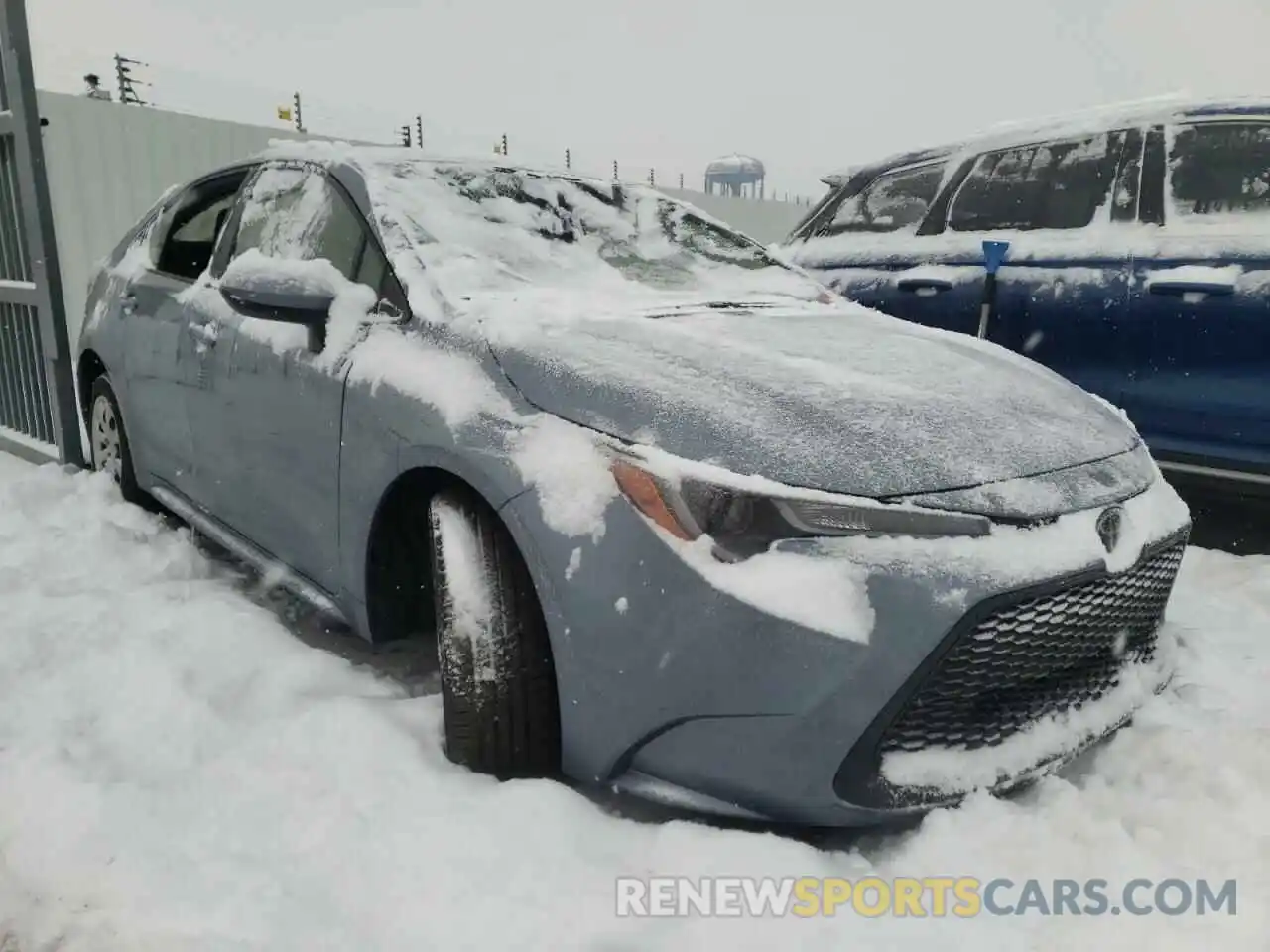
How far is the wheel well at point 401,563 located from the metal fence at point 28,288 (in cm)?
300

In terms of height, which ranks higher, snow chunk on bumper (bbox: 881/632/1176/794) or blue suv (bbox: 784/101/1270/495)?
blue suv (bbox: 784/101/1270/495)

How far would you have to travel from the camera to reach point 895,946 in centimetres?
146

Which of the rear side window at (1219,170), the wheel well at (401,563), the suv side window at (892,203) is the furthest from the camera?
the suv side window at (892,203)

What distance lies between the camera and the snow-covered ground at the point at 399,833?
4.88 feet

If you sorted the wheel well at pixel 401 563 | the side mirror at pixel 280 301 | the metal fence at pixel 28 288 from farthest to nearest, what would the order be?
the metal fence at pixel 28 288, the side mirror at pixel 280 301, the wheel well at pixel 401 563

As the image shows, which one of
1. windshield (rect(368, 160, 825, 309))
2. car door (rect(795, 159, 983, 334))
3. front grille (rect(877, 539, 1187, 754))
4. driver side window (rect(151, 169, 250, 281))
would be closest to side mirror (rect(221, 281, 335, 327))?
windshield (rect(368, 160, 825, 309))

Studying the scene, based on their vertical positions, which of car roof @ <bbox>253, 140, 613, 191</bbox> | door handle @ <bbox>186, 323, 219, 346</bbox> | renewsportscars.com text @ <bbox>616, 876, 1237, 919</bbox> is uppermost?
car roof @ <bbox>253, 140, 613, 191</bbox>

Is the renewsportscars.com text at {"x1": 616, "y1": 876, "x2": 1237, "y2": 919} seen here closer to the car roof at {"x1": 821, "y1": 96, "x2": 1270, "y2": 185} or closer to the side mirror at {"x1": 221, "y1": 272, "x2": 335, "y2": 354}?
the side mirror at {"x1": 221, "y1": 272, "x2": 335, "y2": 354}

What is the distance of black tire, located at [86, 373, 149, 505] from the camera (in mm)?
3688

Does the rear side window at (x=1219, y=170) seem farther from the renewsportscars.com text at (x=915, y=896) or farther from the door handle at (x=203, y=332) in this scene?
the door handle at (x=203, y=332)

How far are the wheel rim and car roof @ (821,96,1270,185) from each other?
131 inches

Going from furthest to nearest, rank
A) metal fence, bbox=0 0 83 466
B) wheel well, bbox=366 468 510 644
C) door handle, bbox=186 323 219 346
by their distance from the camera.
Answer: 1. metal fence, bbox=0 0 83 466
2. door handle, bbox=186 323 219 346
3. wheel well, bbox=366 468 510 644

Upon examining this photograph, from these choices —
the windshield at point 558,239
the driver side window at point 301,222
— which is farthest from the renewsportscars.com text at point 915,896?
the driver side window at point 301,222

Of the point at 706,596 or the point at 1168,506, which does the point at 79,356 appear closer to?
the point at 706,596
